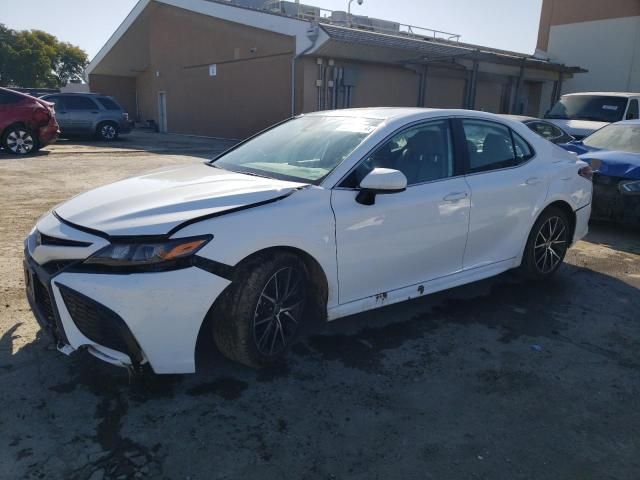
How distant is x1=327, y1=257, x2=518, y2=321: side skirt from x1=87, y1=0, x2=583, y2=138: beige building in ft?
44.4

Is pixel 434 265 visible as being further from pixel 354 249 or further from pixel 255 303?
pixel 255 303

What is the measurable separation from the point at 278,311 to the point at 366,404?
29.8 inches

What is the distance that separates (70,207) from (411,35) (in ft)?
71.8

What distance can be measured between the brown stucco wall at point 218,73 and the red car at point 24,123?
8175 mm

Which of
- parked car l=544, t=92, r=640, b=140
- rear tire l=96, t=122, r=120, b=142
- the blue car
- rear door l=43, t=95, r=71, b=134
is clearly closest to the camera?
the blue car

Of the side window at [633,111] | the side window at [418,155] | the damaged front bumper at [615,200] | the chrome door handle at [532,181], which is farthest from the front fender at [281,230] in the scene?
the side window at [633,111]

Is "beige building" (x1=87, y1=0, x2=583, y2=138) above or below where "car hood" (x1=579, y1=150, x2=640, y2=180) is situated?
above

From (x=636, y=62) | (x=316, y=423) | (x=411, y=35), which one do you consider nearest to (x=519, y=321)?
(x=316, y=423)

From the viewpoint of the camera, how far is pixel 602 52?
81.4 ft

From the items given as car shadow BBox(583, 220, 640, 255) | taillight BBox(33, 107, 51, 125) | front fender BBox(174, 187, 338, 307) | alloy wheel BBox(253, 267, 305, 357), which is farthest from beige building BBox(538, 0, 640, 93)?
alloy wheel BBox(253, 267, 305, 357)

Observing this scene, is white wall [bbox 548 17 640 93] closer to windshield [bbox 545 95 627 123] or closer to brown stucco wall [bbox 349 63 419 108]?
brown stucco wall [bbox 349 63 419 108]

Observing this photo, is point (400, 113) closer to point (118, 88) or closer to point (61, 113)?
point (61, 113)

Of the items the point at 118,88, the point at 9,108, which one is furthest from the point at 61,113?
the point at 118,88

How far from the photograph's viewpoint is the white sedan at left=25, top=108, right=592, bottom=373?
2656mm
